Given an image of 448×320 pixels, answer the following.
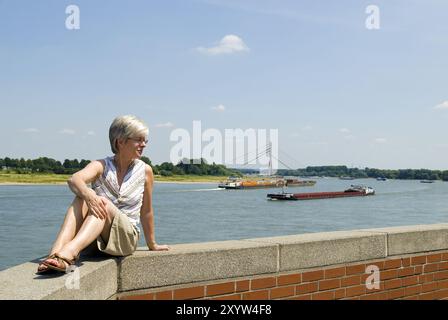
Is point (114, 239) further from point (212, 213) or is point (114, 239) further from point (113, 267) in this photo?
point (212, 213)

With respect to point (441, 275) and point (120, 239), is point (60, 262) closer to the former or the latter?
point (120, 239)

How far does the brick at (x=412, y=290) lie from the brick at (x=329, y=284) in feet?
2.89

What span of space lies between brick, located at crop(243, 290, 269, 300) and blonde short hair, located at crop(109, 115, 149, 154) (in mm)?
1562

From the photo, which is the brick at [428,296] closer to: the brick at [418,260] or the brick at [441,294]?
the brick at [441,294]

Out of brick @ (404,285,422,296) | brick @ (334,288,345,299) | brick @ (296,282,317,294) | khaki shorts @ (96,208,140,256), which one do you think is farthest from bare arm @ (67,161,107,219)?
brick @ (404,285,422,296)

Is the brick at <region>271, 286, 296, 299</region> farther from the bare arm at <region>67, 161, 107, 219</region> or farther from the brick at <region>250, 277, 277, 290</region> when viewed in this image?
the bare arm at <region>67, 161, 107, 219</region>

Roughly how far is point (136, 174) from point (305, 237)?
1775 mm

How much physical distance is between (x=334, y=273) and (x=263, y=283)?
787 millimetres

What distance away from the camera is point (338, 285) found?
4.92 meters

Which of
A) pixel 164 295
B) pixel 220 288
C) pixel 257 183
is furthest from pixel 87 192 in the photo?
pixel 257 183

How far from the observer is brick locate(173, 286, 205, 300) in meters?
4.04

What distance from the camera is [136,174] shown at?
407cm

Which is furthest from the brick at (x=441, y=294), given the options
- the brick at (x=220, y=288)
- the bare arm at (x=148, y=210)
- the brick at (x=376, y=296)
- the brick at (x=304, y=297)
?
the bare arm at (x=148, y=210)
